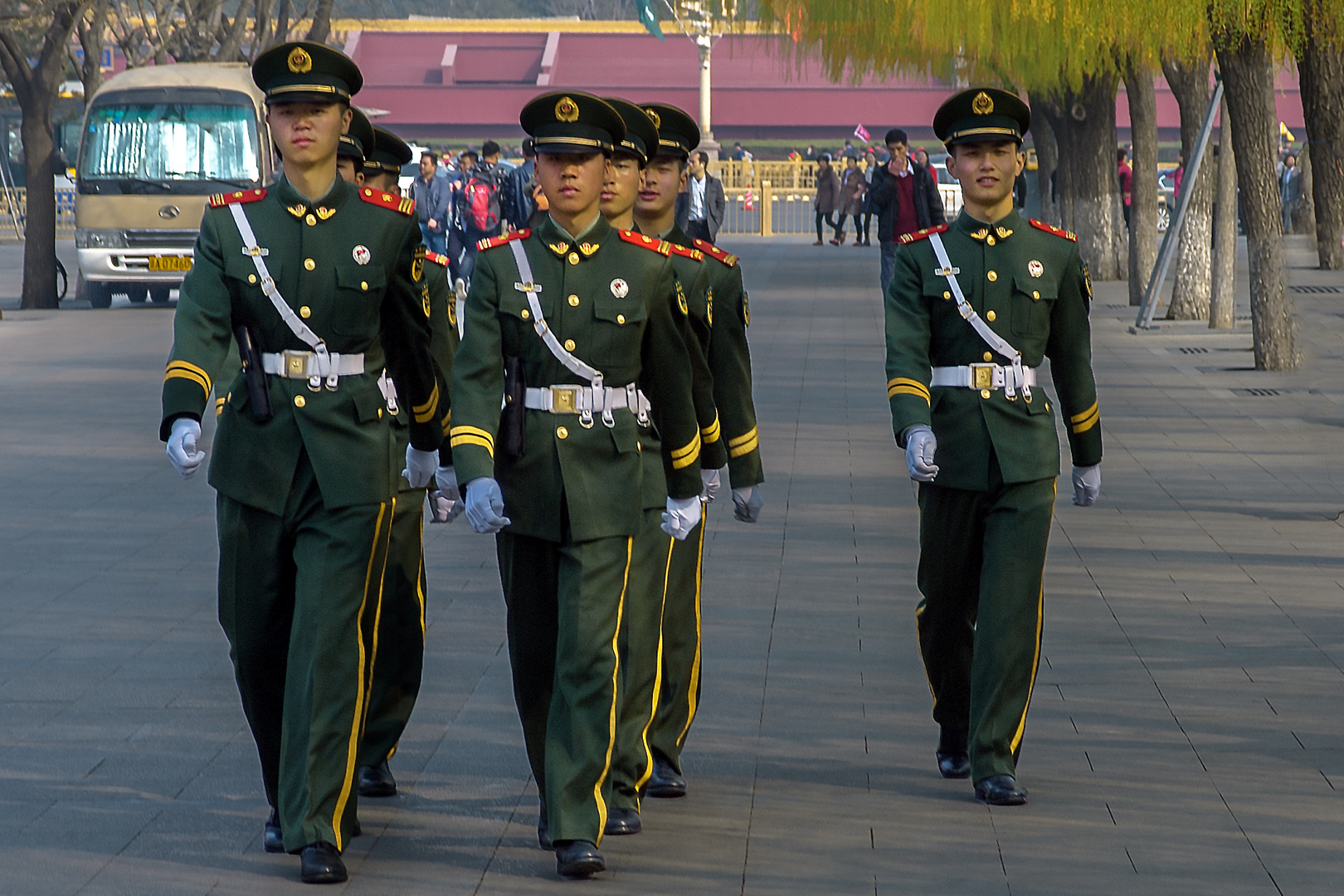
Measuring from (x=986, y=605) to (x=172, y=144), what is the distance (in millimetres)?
19866

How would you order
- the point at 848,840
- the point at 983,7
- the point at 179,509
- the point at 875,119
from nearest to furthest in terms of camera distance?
the point at 848,840, the point at 179,509, the point at 983,7, the point at 875,119

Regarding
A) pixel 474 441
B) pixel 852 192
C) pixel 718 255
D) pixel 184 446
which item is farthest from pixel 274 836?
pixel 852 192

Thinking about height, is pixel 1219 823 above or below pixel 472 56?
below

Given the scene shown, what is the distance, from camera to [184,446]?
14.2ft

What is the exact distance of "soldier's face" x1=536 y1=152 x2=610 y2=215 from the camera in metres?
4.52

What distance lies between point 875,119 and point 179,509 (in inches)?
2321

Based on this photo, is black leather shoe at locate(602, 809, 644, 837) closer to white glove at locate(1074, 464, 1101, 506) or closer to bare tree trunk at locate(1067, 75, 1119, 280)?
white glove at locate(1074, 464, 1101, 506)

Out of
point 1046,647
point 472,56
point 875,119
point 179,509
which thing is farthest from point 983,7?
point 472,56

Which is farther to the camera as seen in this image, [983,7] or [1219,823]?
[983,7]

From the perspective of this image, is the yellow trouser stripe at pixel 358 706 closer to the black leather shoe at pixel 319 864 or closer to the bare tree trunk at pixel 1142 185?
the black leather shoe at pixel 319 864

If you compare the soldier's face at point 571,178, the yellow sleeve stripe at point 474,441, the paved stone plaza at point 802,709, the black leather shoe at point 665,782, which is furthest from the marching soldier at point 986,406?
the yellow sleeve stripe at point 474,441

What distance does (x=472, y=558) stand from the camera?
8555mm

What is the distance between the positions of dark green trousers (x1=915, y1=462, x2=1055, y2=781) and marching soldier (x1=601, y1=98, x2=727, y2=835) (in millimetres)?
716

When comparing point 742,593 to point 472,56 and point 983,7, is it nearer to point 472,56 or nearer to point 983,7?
point 983,7
